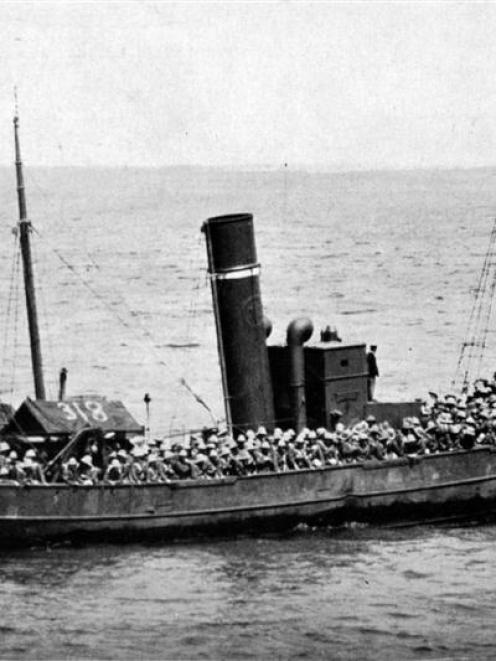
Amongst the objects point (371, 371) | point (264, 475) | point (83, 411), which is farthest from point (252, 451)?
point (371, 371)

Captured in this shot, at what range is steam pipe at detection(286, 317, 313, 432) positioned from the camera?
21.4 m

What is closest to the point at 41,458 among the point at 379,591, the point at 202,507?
the point at 202,507

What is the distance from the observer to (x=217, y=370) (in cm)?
3719

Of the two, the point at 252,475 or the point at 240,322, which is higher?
the point at 240,322

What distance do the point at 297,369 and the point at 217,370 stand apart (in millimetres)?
15746

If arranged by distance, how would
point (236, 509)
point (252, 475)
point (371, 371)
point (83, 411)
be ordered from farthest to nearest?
1. point (371, 371)
2. point (83, 411)
3. point (236, 509)
4. point (252, 475)

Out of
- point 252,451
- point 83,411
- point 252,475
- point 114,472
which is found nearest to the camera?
point 114,472

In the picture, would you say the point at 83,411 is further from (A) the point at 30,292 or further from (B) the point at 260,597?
(B) the point at 260,597

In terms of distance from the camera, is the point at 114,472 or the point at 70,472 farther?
the point at 114,472

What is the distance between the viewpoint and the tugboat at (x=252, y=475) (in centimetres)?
1919

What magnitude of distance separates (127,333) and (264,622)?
27.7 m

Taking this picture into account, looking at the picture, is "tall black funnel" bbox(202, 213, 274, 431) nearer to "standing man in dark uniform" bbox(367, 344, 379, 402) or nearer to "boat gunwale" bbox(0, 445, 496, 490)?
"boat gunwale" bbox(0, 445, 496, 490)

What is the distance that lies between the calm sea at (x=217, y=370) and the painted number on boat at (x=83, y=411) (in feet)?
6.68

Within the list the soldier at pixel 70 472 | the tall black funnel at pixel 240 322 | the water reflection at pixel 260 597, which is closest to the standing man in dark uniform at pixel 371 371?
the tall black funnel at pixel 240 322
